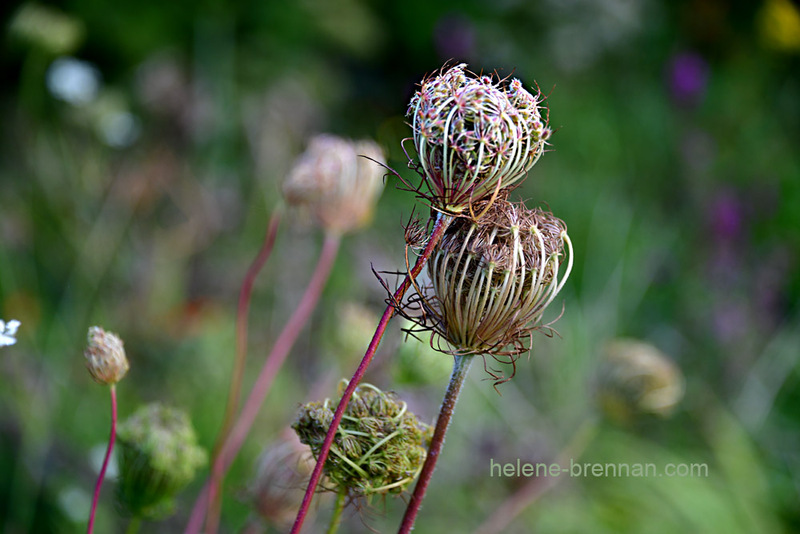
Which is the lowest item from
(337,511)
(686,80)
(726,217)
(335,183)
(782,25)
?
(337,511)

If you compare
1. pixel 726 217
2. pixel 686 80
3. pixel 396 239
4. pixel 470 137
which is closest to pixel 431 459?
pixel 470 137

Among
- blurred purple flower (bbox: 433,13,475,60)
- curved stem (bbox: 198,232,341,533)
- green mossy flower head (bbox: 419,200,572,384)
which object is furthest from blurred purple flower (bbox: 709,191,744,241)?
green mossy flower head (bbox: 419,200,572,384)

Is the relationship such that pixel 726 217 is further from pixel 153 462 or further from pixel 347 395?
pixel 347 395

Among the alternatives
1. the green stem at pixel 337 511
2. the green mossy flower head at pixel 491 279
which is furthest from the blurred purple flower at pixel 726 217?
the green stem at pixel 337 511

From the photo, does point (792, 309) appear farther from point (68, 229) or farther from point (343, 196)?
point (68, 229)

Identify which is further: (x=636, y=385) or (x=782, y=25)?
(x=782, y=25)

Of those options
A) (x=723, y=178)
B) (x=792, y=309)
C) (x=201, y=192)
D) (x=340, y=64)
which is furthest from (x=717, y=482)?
(x=340, y=64)
